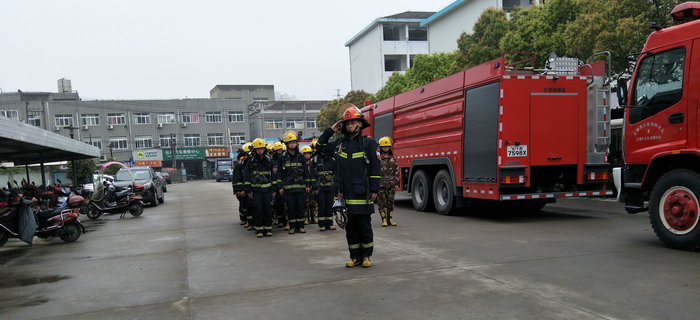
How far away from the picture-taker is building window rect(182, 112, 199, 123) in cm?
6288

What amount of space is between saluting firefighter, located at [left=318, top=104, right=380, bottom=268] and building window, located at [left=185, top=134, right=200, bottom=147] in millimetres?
60603

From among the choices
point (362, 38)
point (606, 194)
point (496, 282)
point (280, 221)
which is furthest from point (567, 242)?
point (362, 38)

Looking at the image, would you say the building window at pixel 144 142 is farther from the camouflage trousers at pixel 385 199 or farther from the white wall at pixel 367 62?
the camouflage trousers at pixel 385 199

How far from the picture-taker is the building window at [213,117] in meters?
63.7

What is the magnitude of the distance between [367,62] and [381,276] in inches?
1947

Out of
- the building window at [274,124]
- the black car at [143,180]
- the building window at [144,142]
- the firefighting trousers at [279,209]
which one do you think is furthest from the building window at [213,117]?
the firefighting trousers at [279,209]

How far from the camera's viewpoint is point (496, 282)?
505cm

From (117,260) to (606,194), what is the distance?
30.3 ft

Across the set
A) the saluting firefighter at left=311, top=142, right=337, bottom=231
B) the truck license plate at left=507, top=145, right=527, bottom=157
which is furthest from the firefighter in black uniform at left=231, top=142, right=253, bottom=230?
the truck license plate at left=507, top=145, right=527, bottom=157

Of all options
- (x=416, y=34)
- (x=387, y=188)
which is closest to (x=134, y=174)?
(x=387, y=188)

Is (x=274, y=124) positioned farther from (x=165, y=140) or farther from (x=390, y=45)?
(x=390, y=45)

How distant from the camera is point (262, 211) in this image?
935 cm

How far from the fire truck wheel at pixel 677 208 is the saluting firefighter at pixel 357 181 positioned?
12.9 ft

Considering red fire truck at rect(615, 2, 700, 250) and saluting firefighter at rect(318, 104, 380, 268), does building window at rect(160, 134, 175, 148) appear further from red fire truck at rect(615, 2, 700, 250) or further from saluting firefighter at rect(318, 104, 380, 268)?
red fire truck at rect(615, 2, 700, 250)
